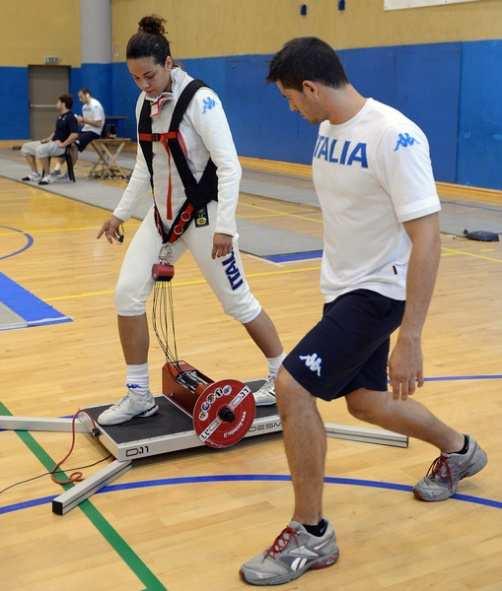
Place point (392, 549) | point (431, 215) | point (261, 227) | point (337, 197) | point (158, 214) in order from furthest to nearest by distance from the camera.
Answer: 1. point (261, 227)
2. point (158, 214)
3. point (392, 549)
4. point (337, 197)
5. point (431, 215)

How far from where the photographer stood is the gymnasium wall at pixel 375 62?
10.7 m

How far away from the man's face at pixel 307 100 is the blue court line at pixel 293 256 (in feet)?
15.2

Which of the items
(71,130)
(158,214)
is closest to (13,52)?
(71,130)

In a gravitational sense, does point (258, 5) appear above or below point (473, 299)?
above

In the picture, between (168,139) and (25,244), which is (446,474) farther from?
(25,244)

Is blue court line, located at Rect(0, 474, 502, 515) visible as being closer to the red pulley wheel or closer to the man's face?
the red pulley wheel

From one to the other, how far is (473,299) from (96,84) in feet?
49.9

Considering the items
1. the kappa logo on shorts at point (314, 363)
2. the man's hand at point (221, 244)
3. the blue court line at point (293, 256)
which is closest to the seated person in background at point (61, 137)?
the blue court line at point (293, 256)

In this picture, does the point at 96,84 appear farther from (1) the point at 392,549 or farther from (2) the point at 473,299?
(1) the point at 392,549

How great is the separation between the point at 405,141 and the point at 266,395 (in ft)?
5.31

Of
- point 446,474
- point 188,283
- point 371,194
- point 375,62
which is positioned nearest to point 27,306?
point 188,283

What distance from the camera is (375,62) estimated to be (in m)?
12.2

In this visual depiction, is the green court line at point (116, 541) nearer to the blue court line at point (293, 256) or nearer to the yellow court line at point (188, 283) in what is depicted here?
the yellow court line at point (188, 283)

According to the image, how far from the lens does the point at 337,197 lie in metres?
2.43
